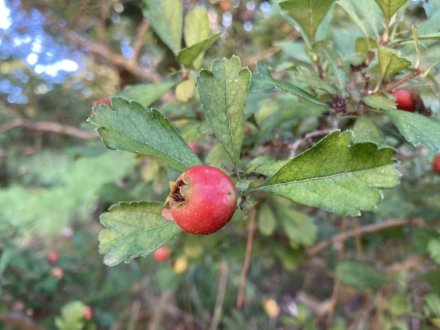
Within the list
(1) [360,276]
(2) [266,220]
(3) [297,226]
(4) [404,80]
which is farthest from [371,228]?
(4) [404,80]

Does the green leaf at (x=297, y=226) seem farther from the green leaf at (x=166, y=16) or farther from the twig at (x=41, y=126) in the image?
the twig at (x=41, y=126)

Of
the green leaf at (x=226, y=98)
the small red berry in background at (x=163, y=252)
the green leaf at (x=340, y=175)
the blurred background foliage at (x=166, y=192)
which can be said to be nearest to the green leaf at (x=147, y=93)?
the blurred background foliage at (x=166, y=192)

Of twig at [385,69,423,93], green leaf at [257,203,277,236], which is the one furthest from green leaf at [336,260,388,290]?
twig at [385,69,423,93]

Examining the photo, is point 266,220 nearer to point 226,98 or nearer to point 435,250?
point 435,250

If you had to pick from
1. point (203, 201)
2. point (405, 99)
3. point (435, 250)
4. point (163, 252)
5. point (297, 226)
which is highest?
point (203, 201)

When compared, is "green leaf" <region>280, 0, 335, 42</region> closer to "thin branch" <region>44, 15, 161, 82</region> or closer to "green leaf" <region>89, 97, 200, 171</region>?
"green leaf" <region>89, 97, 200, 171</region>

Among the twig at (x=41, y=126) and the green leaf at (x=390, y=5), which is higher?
the green leaf at (x=390, y=5)

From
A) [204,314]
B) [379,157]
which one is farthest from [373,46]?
[204,314]
